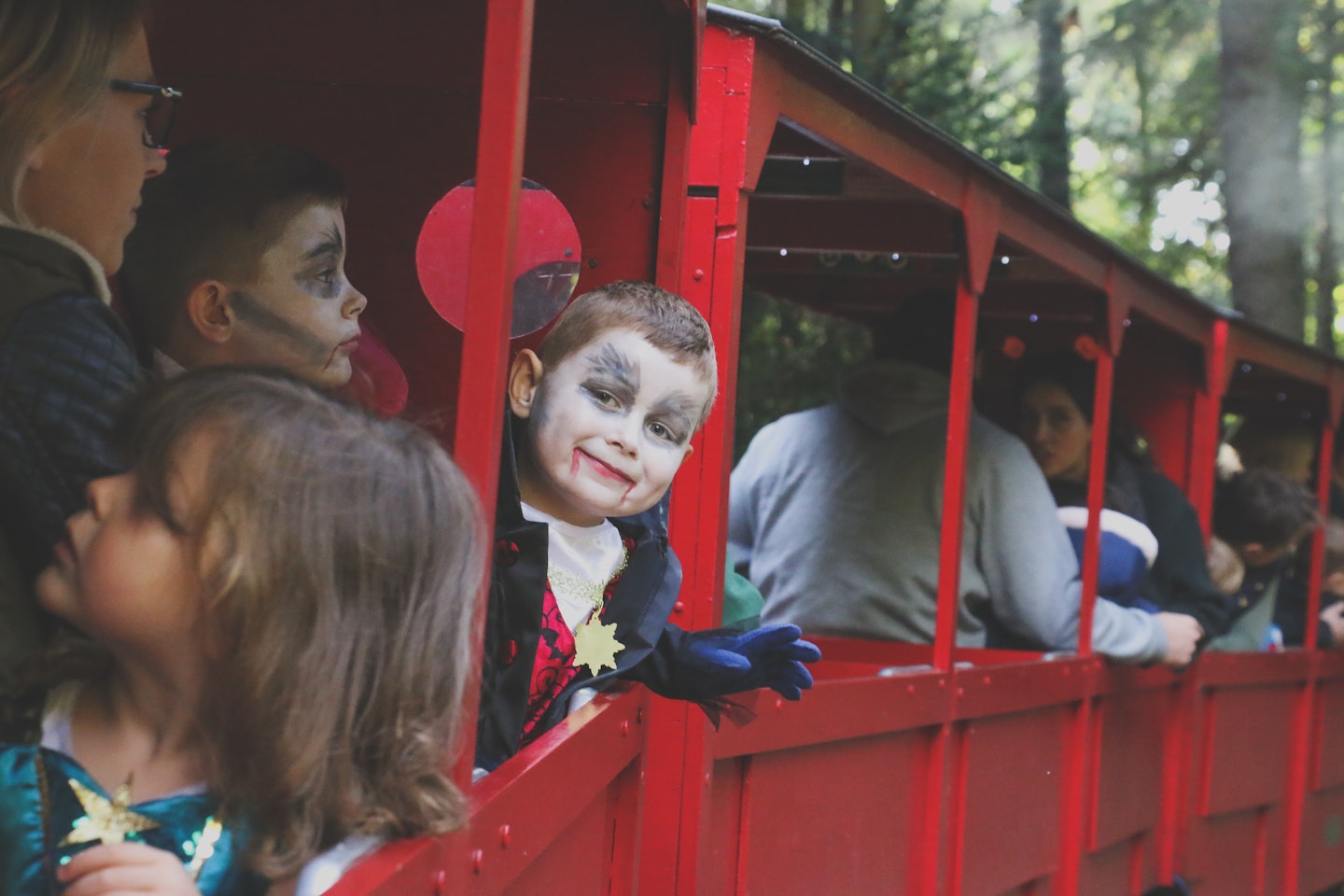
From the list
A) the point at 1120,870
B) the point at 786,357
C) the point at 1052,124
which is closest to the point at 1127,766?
the point at 1120,870

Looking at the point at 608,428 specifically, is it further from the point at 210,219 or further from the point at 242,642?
the point at 242,642

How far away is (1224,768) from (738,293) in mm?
4574

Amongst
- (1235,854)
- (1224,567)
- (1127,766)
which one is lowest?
(1235,854)

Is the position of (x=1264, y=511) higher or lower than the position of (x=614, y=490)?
lower

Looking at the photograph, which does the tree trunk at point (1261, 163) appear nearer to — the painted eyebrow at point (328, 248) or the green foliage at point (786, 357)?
the green foliage at point (786, 357)

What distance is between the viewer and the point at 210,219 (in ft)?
8.31

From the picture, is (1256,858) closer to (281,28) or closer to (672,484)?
(672,484)

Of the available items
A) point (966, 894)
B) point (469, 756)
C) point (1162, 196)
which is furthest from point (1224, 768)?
point (1162, 196)

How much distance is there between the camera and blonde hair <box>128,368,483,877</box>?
4.34 feet

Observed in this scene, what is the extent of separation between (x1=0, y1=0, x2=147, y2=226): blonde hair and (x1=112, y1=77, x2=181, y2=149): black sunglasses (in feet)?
0.11

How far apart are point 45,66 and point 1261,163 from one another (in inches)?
515

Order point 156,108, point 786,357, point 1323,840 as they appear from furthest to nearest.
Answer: point 786,357 < point 1323,840 < point 156,108

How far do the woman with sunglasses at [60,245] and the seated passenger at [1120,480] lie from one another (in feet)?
14.2

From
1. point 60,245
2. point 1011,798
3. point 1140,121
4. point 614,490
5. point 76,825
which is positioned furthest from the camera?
point 1140,121
